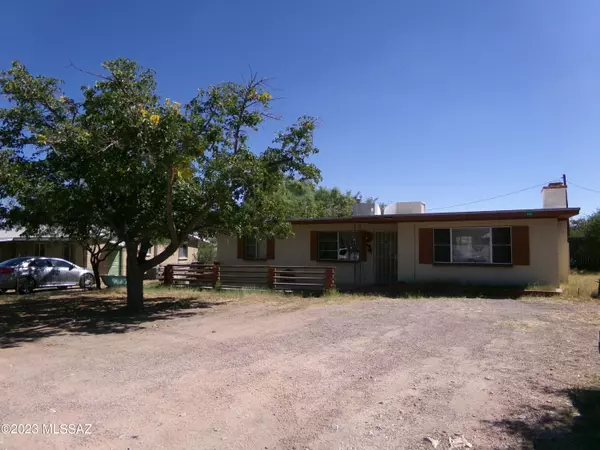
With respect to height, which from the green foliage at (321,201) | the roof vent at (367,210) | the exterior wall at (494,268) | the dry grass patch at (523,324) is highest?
the green foliage at (321,201)

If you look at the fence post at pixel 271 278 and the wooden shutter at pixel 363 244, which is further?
the wooden shutter at pixel 363 244

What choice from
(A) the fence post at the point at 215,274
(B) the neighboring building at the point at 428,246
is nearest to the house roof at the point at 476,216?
(B) the neighboring building at the point at 428,246

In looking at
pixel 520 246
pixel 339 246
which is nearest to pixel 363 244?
pixel 339 246

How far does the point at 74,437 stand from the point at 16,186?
6.55 metres

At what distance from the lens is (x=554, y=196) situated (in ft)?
54.3

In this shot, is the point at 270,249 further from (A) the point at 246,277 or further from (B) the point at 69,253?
(B) the point at 69,253

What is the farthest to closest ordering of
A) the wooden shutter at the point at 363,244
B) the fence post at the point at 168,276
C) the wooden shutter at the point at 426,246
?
the fence post at the point at 168,276 < the wooden shutter at the point at 363,244 < the wooden shutter at the point at 426,246

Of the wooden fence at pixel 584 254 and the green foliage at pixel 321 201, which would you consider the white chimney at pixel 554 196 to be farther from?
the green foliage at pixel 321 201

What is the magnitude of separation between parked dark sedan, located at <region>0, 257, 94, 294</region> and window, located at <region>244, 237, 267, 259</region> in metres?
6.90

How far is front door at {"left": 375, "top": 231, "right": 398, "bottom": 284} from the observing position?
19062 mm

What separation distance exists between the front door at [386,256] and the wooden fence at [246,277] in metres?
2.53

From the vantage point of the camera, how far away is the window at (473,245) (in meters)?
16.2

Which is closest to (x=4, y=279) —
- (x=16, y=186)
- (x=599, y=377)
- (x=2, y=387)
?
(x=16, y=186)

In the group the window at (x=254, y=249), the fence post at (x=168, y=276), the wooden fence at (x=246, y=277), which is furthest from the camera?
the window at (x=254, y=249)
